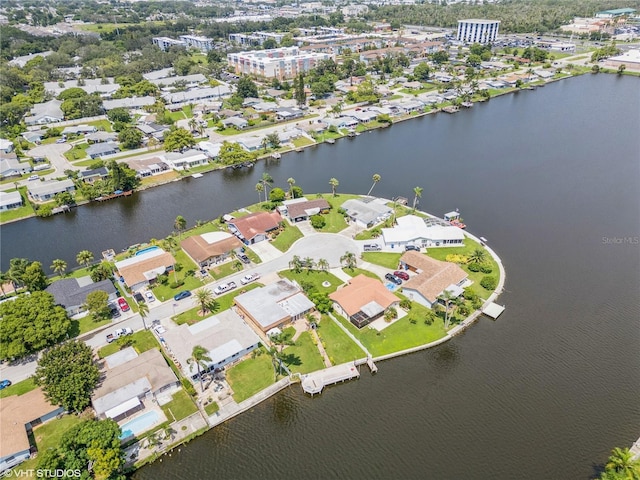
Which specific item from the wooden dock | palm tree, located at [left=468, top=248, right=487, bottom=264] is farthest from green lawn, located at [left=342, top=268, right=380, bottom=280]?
the wooden dock

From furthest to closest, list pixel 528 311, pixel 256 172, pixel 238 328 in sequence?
pixel 256 172 → pixel 528 311 → pixel 238 328

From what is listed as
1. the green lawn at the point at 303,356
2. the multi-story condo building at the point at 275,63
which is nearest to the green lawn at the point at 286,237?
the green lawn at the point at 303,356

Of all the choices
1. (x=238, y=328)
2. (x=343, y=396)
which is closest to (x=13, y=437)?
(x=238, y=328)

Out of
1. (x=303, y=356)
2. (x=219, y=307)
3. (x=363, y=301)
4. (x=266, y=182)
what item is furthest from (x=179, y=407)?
→ (x=266, y=182)

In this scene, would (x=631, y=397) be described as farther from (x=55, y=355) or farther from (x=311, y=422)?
(x=55, y=355)

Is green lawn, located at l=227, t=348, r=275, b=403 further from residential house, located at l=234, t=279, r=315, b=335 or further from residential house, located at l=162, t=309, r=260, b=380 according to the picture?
residential house, located at l=234, t=279, r=315, b=335

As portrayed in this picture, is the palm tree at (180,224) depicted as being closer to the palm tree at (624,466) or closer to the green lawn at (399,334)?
the green lawn at (399,334)
